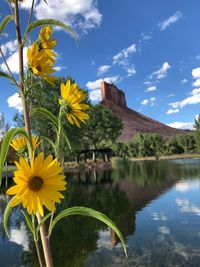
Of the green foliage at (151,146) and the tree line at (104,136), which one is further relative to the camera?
the green foliage at (151,146)

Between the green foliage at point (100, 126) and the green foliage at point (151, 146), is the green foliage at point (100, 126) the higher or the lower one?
the higher one

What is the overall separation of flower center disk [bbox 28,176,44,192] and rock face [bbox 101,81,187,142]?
142 metres

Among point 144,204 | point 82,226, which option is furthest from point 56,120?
point 144,204

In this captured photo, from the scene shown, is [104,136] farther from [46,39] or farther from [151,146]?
[46,39]

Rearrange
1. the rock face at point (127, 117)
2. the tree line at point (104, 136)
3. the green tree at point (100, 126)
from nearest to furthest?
1. the tree line at point (104, 136)
2. the green tree at point (100, 126)
3. the rock face at point (127, 117)

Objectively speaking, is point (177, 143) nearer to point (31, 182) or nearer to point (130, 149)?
point (130, 149)

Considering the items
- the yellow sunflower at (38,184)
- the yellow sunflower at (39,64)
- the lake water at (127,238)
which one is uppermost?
the yellow sunflower at (39,64)

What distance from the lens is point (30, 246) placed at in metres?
8.38

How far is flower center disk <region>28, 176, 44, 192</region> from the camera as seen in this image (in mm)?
947

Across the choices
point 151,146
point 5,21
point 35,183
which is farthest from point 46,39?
point 151,146

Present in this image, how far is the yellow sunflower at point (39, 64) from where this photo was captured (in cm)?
117

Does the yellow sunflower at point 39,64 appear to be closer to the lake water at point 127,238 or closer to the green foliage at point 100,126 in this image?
the lake water at point 127,238

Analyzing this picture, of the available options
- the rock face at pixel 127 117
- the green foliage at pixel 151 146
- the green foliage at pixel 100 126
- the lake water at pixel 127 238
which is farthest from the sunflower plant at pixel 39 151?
the rock face at pixel 127 117

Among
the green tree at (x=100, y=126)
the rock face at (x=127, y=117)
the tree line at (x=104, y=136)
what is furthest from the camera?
the rock face at (x=127, y=117)
